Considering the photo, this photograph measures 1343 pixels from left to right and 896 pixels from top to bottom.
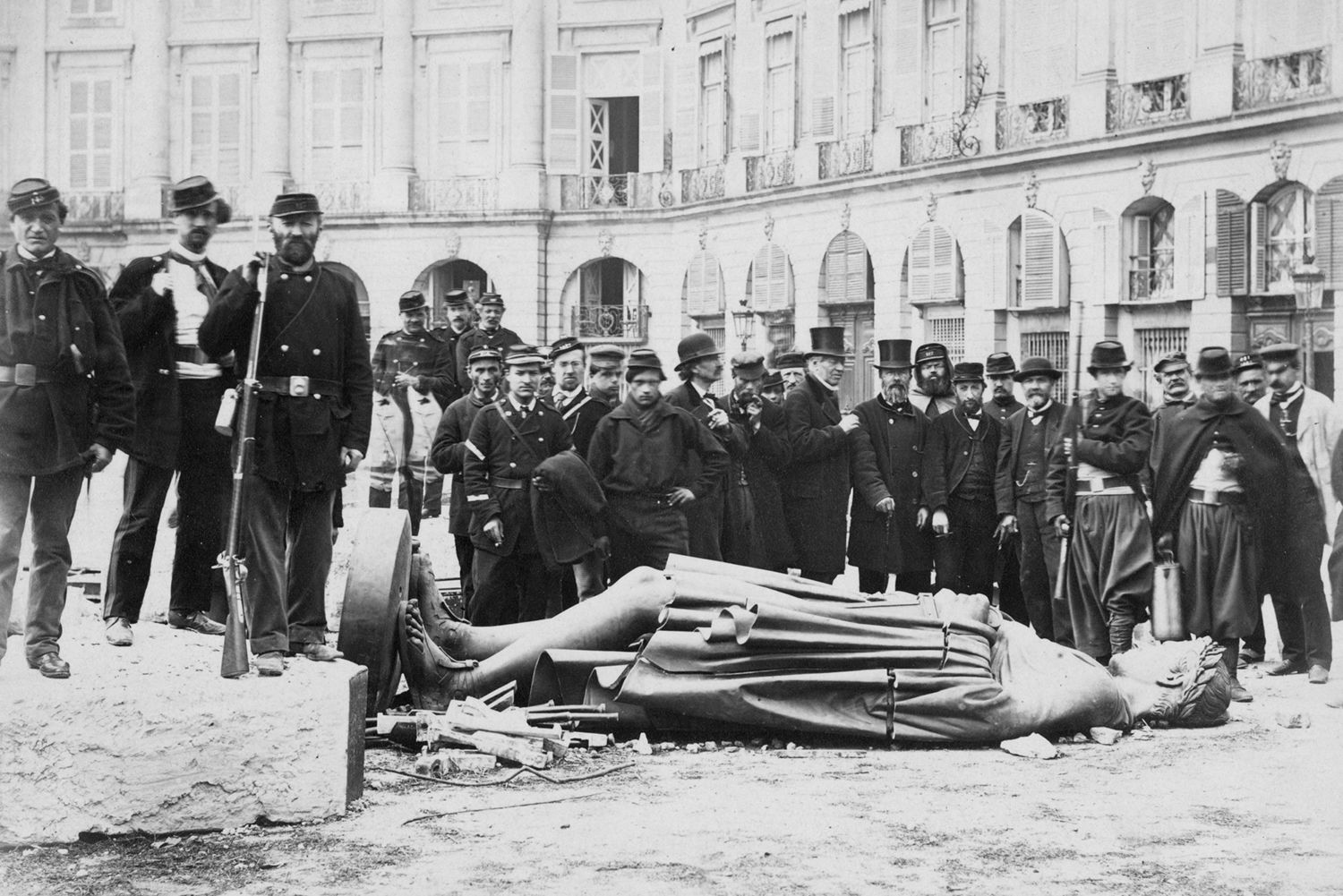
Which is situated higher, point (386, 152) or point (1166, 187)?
point (386, 152)

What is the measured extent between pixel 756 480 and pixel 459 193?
2139cm

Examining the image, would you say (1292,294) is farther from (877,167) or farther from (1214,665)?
(1214,665)

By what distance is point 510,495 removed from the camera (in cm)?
939

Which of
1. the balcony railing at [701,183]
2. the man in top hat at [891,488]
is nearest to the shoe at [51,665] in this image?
the man in top hat at [891,488]

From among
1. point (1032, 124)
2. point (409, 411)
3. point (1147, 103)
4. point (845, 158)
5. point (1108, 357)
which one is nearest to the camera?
point (1108, 357)

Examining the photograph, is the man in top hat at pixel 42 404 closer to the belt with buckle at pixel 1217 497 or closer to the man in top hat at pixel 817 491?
the man in top hat at pixel 817 491

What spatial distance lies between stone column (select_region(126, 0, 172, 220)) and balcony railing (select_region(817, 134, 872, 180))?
9696 mm

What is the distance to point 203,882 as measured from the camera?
522 centimetres

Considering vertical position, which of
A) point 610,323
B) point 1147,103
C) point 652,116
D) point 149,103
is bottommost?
point 610,323

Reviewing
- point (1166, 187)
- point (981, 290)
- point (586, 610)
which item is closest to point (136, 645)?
point (586, 610)

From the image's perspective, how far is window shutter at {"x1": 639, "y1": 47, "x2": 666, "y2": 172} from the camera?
30875 millimetres

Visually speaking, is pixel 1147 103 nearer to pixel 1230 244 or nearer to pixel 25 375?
pixel 1230 244

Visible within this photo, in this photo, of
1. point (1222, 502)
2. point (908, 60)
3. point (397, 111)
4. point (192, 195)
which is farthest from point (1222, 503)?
point (397, 111)

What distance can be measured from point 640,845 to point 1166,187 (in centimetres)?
1627
